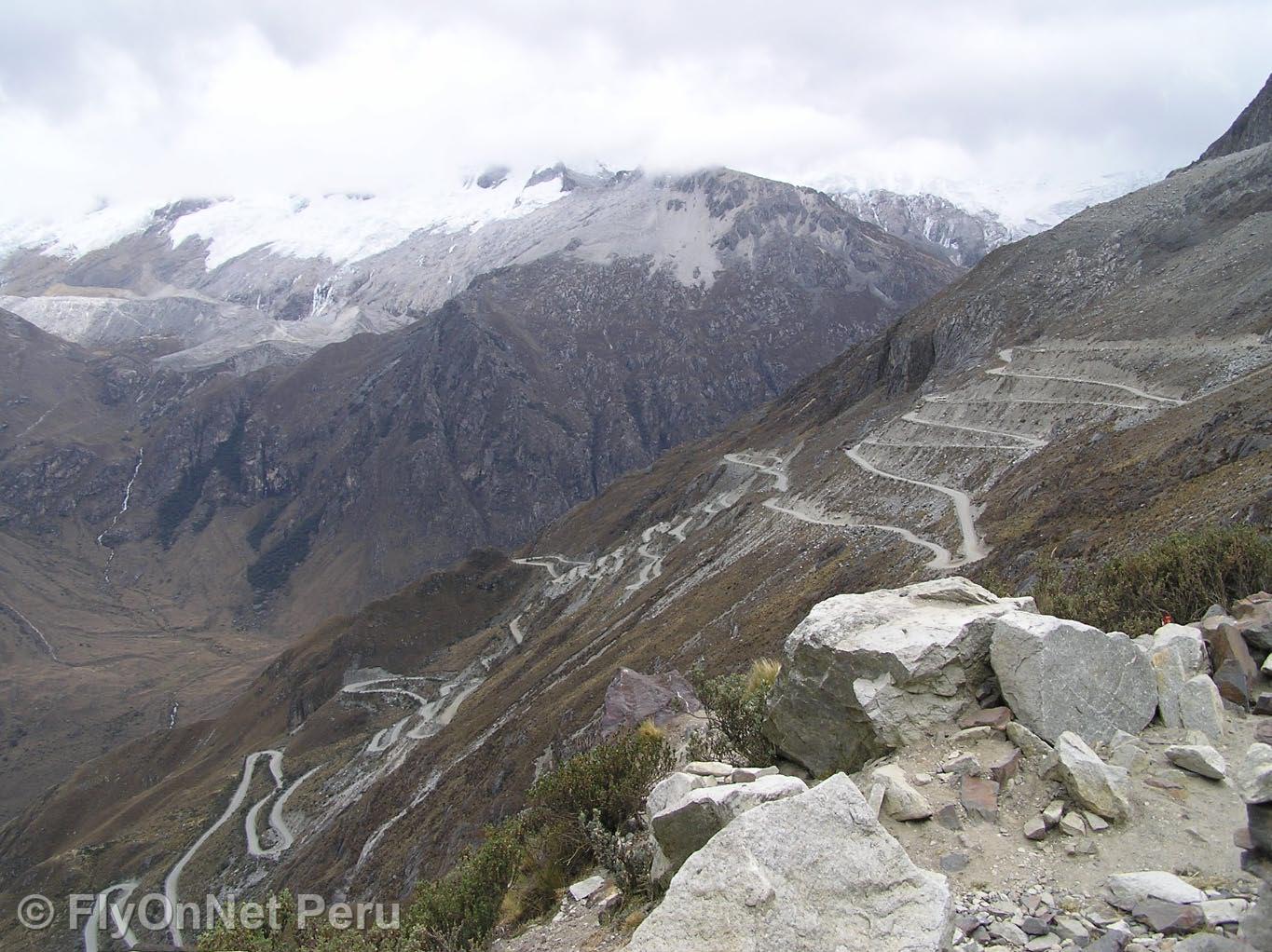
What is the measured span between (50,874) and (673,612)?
102m

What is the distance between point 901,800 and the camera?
384 inches

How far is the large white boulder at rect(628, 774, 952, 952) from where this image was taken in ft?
24.3

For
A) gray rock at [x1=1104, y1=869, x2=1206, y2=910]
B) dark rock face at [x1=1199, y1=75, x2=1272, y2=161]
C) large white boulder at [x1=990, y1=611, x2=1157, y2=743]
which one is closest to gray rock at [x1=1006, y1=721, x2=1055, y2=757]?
large white boulder at [x1=990, y1=611, x2=1157, y2=743]

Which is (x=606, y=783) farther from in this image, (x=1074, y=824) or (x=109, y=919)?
(x=109, y=919)

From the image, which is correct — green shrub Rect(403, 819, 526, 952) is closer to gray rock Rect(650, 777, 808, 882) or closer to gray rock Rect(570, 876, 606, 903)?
gray rock Rect(570, 876, 606, 903)

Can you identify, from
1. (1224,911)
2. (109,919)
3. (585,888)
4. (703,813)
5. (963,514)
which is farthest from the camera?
(109,919)

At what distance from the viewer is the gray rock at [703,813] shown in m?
10.1

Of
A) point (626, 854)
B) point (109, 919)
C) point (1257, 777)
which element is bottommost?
point (109, 919)

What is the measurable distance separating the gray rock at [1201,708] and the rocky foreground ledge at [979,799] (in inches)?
1.0

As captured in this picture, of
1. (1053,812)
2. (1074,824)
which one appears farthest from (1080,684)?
(1074,824)

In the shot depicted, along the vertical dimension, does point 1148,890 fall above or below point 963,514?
above

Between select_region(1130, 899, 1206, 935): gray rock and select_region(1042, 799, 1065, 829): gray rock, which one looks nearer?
select_region(1130, 899, 1206, 935): gray rock

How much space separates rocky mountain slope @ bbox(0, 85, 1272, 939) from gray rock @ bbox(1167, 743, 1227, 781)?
69.2 ft

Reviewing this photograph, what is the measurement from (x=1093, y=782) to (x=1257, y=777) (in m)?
2.54
